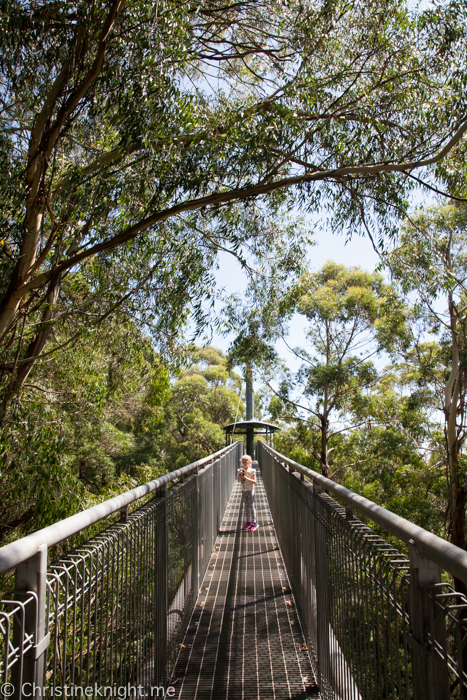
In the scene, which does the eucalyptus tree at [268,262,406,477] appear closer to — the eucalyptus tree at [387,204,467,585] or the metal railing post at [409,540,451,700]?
the eucalyptus tree at [387,204,467,585]

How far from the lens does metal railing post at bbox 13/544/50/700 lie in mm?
1476

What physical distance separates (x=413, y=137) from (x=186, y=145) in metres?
3.35

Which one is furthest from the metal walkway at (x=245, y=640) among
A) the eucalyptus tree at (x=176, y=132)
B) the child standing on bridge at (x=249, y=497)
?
the eucalyptus tree at (x=176, y=132)

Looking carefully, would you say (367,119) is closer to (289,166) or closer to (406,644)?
(289,166)

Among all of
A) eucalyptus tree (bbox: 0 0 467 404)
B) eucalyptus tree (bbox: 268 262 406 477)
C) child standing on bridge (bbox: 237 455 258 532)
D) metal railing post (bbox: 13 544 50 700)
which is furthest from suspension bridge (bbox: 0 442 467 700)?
eucalyptus tree (bbox: 268 262 406 477)

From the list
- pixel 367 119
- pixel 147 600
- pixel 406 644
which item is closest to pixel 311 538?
pixel 147 600

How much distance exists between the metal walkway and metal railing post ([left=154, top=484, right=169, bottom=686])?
1.09 ft

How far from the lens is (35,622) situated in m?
1.51

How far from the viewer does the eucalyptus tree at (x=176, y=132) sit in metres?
5.83

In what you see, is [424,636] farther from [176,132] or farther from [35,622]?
[176,132]

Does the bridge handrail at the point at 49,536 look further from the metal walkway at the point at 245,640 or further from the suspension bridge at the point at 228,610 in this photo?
the metal walkway at the point at 245,640

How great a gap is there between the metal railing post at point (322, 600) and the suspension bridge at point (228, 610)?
0.05ft

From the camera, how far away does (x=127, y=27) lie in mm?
5855

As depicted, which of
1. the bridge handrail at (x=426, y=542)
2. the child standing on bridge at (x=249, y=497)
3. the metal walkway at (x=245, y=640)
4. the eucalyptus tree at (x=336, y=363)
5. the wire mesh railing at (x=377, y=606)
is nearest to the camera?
the bridge handrail at (x=426, y=542)
